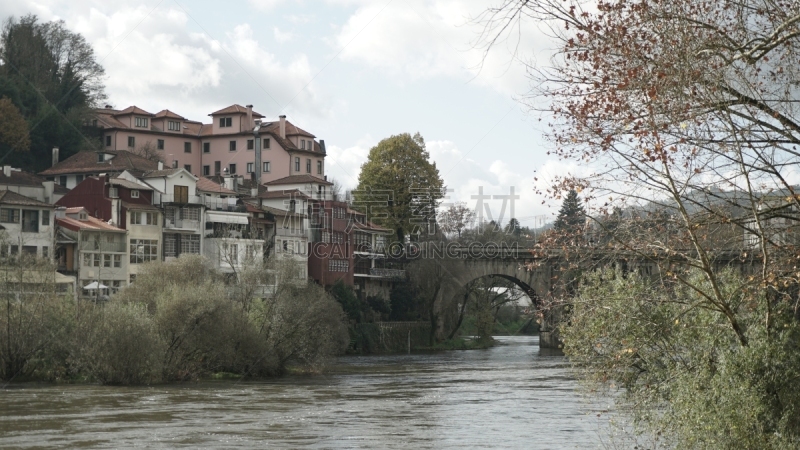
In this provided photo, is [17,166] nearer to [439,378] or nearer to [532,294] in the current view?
[532,294]

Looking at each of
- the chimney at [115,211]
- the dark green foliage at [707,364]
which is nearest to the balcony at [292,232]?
the chimney at [115,211]

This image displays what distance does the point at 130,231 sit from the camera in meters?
70.0

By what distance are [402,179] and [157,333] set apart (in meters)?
47.1

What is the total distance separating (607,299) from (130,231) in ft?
182

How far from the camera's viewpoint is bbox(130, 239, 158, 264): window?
6969cm

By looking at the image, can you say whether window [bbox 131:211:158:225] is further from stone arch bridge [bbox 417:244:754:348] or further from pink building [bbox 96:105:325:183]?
pink building [bbox 96:105:325:183]

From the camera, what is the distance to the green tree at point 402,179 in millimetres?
87188

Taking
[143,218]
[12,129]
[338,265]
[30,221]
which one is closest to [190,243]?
[143,218]

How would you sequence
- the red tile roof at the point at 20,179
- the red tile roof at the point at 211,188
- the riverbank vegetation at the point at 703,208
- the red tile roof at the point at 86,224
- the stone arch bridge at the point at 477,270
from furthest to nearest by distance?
the stone arch bridge at the point at 477,270 < the red tile roof at the point at 211,188 < the red tile roof at the point at 20,179 < the red tile roof at the point at 86,224 < the riverbank vegetation at the point at 703,208

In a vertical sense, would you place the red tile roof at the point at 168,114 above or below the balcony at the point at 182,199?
above

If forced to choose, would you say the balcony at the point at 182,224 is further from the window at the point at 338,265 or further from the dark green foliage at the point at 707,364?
the dark green foliage at the point at 707,364

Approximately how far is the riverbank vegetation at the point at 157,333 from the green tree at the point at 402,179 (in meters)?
35.7

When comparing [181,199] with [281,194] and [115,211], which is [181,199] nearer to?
[115,211]

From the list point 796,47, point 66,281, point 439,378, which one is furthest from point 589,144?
point 66,281
